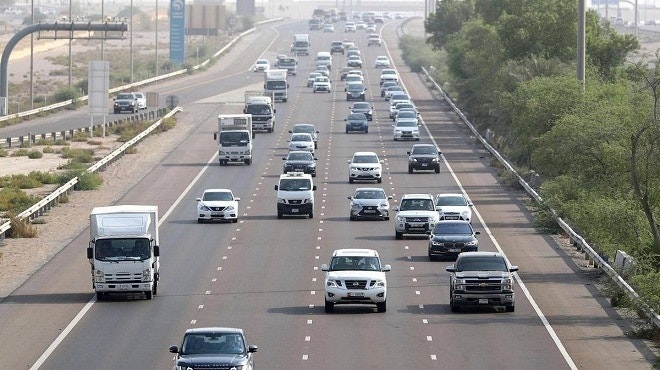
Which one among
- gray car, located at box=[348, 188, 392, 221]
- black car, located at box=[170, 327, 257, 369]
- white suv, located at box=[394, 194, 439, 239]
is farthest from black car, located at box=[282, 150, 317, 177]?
black car, located at box=[170, 327, 257, 369]

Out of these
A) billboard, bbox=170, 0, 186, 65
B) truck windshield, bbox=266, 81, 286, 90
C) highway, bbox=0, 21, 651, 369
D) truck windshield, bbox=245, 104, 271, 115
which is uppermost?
billboard, bbox=170, 0, 186, 65

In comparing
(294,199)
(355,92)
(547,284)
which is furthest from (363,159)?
(355,92)

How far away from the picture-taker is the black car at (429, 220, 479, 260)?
52.3 metres

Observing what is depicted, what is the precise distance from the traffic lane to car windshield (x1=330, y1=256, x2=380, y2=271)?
4608mm

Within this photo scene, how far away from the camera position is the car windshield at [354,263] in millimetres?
42781

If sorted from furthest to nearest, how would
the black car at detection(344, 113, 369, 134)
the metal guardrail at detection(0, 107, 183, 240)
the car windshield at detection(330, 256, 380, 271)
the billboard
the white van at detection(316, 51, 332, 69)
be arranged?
the white van at detection(316, 51, 332, 69) < the billboard < the black car at detection(344, 113, 369, 134) < the metal guardrail at detection(0, 107, 183, 240) < the car windshield at detection(330, 256, 380, 271)

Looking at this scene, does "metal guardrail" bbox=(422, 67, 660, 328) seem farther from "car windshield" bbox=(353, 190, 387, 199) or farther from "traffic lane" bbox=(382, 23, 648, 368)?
"car windshield" bbox=(353, 190, 387, 199)

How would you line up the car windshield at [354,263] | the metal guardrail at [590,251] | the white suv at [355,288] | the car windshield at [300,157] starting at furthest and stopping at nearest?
the car windshield at [300,157], the car windshield at [354,263], the white suv at [355,288], the metal guardrail at [590,251]

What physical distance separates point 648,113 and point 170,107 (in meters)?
78.1

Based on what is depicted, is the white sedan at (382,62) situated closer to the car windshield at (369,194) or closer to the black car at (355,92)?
the black car at (355,92)

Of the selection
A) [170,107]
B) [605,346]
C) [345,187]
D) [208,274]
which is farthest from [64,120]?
[605,346]

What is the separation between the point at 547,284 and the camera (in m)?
47.9

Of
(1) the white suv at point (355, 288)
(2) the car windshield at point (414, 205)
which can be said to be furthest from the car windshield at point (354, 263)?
(2) the car windshield at point (414, 205)

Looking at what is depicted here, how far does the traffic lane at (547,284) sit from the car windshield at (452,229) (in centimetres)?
193
